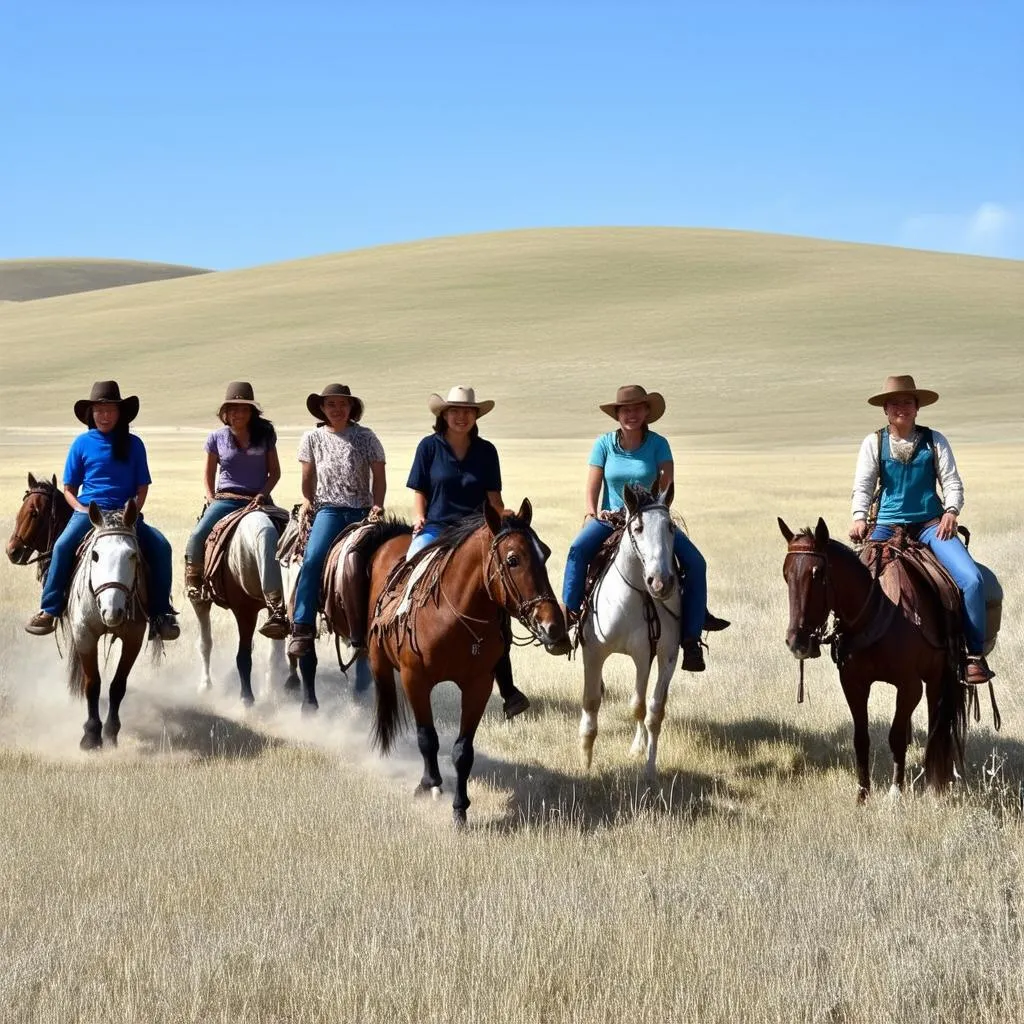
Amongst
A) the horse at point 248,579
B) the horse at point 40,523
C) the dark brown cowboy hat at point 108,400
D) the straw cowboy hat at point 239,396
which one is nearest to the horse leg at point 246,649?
the horse at point 248,579

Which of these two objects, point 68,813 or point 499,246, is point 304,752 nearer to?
point 68,813

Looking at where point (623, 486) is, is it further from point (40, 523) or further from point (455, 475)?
point (40, 523)

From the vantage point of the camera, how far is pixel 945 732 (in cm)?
820

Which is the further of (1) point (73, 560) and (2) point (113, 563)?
(1) point (73, 560)

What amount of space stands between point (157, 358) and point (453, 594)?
78.9 meters

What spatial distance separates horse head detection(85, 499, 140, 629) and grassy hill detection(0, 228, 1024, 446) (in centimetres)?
4708

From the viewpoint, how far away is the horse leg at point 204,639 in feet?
39.9

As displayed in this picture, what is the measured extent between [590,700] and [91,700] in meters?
3.88

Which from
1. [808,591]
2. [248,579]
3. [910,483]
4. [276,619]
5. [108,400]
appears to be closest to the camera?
[808,591]

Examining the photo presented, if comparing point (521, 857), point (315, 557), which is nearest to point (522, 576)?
point (521, 857)

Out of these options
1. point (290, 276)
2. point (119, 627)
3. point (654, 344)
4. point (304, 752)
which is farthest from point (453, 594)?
point (290, 276)

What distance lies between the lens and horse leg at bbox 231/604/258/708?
11.6 meters

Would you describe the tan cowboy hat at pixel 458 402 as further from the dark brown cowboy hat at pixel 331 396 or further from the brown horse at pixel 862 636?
the brown horse at pixel 862 636

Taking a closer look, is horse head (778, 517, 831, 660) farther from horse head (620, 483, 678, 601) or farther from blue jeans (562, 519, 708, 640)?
blue jeans (562, 519, 708, 640)
